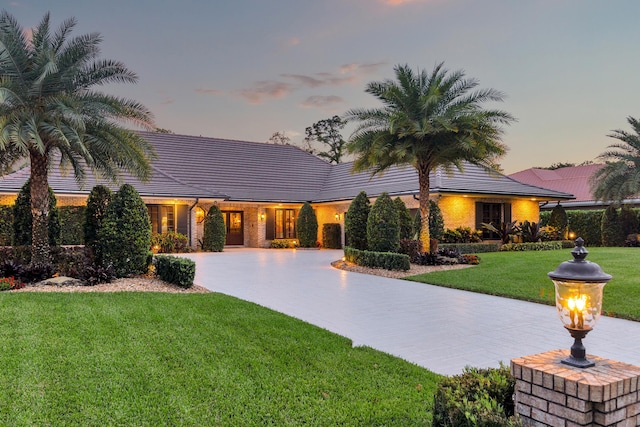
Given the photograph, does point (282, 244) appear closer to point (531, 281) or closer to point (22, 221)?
point (22, 221)

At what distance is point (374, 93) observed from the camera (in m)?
14.5

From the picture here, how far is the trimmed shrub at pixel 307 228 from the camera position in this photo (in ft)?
82.0

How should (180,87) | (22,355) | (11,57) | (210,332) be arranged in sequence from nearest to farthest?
(22,355) < (210,332) < (11,57) < (180,87)

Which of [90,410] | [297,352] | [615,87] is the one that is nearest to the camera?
[90,410]

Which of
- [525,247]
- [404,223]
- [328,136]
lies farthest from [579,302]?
[328,136]

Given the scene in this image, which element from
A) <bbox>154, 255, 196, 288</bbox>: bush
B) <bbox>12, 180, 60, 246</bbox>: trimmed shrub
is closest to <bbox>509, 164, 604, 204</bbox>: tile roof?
<bbox>154, 255, 196, 288</bbox>: bush

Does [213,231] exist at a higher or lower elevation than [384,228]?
lower

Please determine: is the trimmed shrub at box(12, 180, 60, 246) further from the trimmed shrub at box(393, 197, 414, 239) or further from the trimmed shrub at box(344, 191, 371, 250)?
the trimmed shrub at box(393, 197, 414, 239)

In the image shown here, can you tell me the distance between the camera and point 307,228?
2500cm

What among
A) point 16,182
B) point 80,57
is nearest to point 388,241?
point 80,57

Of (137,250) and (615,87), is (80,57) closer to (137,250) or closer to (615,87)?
(137,250)

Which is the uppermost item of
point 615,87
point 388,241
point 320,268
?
point 615,87

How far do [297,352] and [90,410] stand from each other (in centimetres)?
220

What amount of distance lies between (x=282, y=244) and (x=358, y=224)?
34.8 ft
